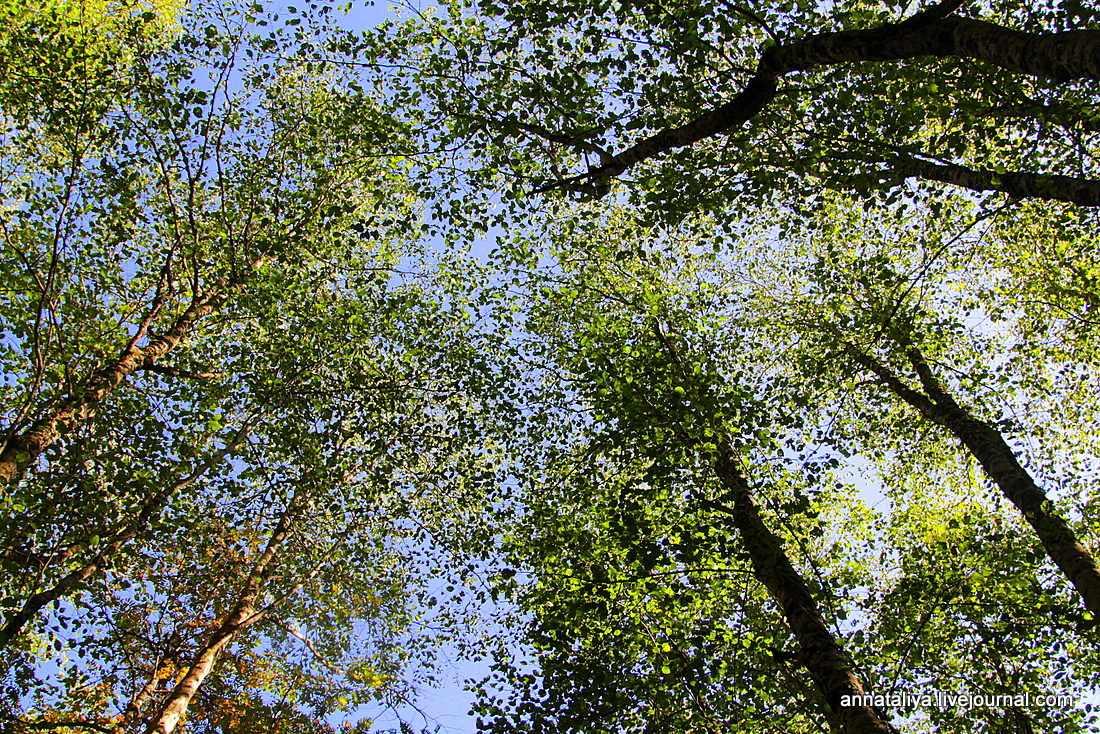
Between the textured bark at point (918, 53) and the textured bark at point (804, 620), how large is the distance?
491cm

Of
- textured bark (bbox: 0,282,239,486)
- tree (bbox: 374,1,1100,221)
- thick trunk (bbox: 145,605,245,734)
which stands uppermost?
tree (bbox: 374,1,1100,221)

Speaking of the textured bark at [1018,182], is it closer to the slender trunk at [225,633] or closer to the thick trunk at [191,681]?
the slender trunk at [225,633]

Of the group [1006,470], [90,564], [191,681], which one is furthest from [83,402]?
[1006,470]

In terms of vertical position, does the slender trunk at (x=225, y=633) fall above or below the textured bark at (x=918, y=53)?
below

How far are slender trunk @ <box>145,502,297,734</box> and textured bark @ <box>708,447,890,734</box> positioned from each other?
24.6 ft

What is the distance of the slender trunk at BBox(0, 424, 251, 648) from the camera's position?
6.12 meters

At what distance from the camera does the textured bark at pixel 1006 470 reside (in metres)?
8.26

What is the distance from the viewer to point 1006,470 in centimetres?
988

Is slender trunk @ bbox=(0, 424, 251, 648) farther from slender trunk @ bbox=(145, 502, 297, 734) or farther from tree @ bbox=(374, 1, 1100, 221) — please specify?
tree @ bbox=(374, 1, 1100, 221)

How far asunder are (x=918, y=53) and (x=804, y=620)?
6734 millimetres

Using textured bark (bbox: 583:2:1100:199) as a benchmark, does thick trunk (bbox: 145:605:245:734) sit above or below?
below

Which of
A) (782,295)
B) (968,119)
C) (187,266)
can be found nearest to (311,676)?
(187,266)

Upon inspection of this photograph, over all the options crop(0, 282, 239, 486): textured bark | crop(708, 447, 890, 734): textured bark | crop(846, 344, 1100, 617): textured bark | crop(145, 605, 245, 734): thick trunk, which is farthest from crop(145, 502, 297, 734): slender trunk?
crop(846, 344, 1100, 617): textured bark

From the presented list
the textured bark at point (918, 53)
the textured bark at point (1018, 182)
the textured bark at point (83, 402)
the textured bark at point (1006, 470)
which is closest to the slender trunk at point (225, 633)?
the textured bark at point (83, 402)
